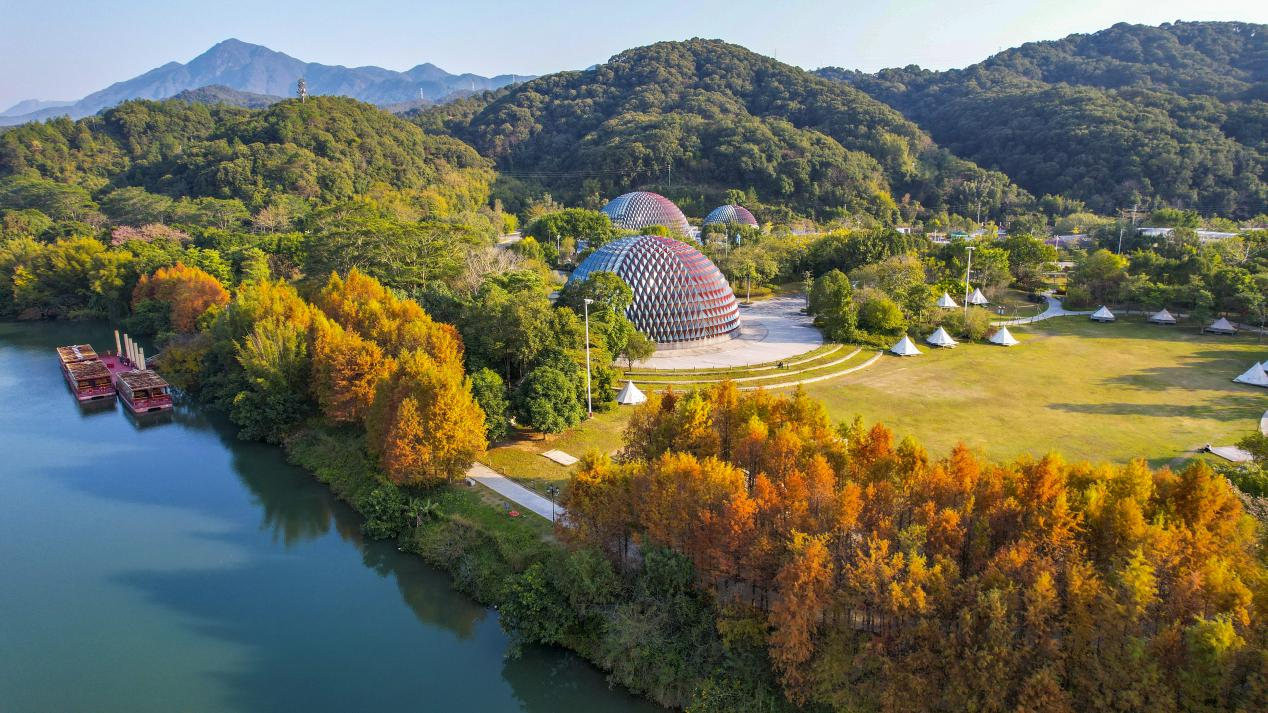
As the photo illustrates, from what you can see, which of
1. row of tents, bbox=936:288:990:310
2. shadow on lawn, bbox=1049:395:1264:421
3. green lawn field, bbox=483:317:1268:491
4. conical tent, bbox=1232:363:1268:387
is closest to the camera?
green lawn field, bbox=483:317:1268:491

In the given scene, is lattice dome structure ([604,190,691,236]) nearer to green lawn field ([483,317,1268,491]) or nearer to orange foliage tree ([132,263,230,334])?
green lawn field ([483,317,1268,491])

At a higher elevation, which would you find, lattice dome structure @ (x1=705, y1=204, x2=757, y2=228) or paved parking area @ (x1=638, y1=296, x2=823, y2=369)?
lattice dome structure @ (x1=705, y1=204, x2=757, y2=228)

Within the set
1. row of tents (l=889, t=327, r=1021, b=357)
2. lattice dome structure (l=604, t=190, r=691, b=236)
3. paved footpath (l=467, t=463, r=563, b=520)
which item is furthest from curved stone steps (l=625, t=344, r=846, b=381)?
lattice dome structure (l=604, t=190, r=691, b=236)

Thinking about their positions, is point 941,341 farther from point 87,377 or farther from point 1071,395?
point 87,377

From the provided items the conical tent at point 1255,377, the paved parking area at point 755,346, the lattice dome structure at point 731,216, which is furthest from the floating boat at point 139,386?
the lattice dome structure at point 731,216

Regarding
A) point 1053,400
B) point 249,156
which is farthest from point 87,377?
point 249,156

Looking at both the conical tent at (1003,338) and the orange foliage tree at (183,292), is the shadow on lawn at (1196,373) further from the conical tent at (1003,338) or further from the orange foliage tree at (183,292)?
the orange foliage tree at (183,292)

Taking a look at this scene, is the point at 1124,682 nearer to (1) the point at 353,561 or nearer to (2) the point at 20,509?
(1) the point at 353,561
